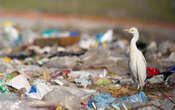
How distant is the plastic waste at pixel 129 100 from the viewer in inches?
166

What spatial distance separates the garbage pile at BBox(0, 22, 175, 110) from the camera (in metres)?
4.23

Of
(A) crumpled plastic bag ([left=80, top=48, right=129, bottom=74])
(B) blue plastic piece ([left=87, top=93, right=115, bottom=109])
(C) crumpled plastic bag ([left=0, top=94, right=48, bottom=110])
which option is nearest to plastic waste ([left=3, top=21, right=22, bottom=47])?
(A) crumpled plastic bag ([left=80, top=48, right=129, bottom=74])

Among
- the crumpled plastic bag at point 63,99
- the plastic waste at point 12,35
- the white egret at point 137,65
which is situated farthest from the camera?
the plastic waste at point 12,35

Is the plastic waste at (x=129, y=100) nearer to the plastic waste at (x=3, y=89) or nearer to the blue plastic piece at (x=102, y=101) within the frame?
the blue plastic piece at (x=102, y=101)

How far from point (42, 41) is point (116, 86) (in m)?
3.78

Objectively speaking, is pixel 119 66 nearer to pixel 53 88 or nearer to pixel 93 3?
pixel 53 88

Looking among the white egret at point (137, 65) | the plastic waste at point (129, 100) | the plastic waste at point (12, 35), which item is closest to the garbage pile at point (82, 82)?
the plastic waste at point (129, 100)

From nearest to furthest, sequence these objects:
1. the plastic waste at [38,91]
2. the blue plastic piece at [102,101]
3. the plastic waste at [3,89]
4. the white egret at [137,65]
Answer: the blue plastic piece at [102,101] < the plastic waste at [38,91] < the plastic waste at [3,89] < the white egret at [137,65]

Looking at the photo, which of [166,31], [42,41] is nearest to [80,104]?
[42,41]

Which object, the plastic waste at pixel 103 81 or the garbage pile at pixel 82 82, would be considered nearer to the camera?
the garbage pile at pixel 82 82

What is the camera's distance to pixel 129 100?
172 inches

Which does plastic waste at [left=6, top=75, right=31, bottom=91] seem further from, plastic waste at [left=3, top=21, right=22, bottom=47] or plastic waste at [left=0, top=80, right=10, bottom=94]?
plastic waste at [left=3, top=21, right=22, bottom=47]

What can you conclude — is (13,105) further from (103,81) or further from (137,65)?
(137,65)

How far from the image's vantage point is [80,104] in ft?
14.0
